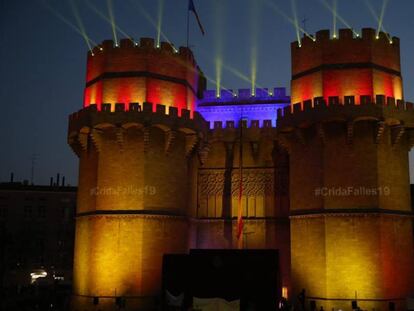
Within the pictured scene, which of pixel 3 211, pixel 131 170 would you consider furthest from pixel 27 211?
pixel 131 170

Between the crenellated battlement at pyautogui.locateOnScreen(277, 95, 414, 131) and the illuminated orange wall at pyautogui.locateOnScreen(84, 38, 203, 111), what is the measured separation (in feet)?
25.7

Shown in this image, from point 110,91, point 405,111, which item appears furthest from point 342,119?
point 110,91

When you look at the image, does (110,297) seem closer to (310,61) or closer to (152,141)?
(152,141)

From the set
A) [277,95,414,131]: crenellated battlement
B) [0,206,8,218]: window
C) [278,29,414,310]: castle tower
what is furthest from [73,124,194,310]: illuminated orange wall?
[0,206,8,218]: window

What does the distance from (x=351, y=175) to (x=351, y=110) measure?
3.62 m

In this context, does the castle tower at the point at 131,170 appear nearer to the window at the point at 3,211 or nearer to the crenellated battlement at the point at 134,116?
the crenellated battlement at the point at 134,116

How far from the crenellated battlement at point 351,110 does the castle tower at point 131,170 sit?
22.2ft

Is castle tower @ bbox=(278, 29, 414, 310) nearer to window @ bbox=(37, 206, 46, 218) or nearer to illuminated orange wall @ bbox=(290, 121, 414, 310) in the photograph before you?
illuminated orange wall @ bbox=(290, 121, 414, 310)

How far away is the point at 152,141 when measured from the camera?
34250 mm

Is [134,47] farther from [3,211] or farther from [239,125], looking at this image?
[3,211]

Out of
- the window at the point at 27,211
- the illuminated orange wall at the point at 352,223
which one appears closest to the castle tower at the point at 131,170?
the illuminated orange wall at the point at 352,223

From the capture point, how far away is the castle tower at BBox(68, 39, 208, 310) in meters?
32.7

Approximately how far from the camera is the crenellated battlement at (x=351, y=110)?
1241 inches

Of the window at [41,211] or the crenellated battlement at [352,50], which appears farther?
the window at [41,211]
